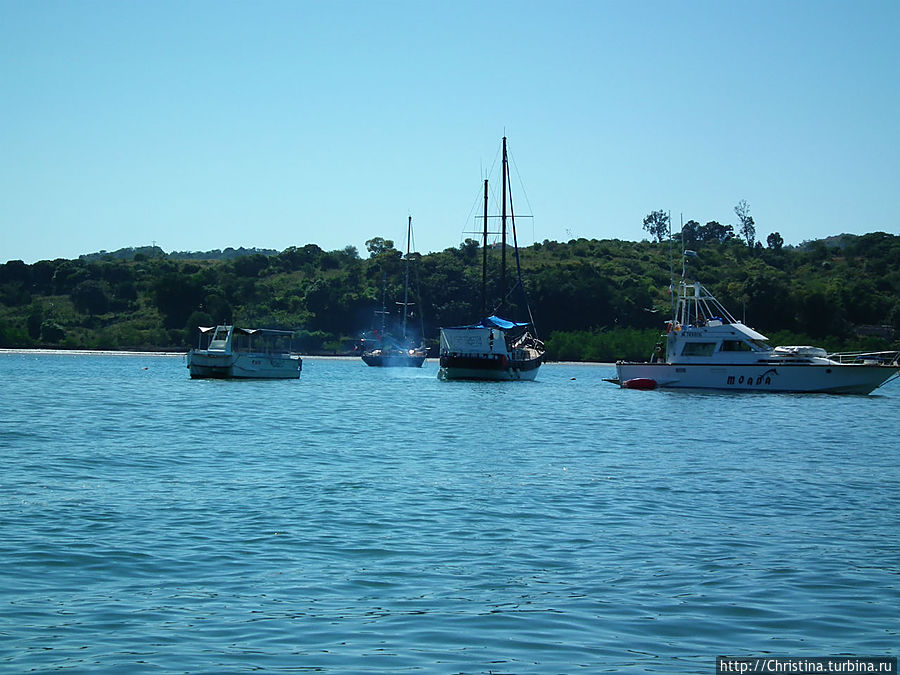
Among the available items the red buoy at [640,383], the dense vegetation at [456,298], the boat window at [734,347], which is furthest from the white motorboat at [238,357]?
the dense vegetation at [456,298]

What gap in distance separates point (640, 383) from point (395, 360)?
176 feet

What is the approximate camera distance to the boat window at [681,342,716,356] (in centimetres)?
6241

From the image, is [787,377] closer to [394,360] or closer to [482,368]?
[482,368]

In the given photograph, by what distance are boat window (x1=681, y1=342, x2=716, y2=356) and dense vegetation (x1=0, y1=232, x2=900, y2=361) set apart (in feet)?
175

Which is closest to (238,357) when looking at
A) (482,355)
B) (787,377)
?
(482,355)

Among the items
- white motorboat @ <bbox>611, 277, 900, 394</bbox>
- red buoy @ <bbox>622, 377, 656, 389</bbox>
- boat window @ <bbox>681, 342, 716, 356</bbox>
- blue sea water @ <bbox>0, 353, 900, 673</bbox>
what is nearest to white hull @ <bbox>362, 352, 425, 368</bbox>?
red buoy @ <bbox>622, 377, 656, 389</bbox>

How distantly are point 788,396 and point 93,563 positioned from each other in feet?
175

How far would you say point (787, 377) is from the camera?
61.6 m

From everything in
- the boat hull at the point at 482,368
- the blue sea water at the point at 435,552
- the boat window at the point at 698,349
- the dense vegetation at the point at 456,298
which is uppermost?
the dense vegetation at the point at 456,298

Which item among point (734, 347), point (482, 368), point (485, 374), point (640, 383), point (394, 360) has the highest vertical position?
point (734, 347)

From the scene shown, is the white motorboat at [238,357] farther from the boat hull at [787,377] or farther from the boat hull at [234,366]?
the boat hull at [787,377]

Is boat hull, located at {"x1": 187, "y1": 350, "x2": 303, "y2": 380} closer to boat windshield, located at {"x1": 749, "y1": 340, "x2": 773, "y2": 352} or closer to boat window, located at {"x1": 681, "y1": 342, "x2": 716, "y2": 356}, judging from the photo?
boat window, located at {"x1": 681, "y1": 342, "x2": 716, "y2": 356}

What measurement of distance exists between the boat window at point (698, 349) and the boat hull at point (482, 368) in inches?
561

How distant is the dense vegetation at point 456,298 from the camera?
127 metres
